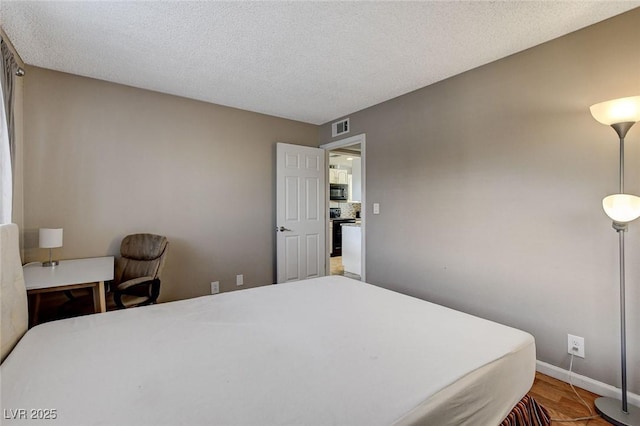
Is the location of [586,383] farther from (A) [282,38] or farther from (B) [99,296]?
(B) [99,296]

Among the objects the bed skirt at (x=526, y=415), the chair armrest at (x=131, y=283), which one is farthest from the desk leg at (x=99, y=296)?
the bed skirt at (x=526, y=415)

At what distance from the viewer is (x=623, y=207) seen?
1662mm

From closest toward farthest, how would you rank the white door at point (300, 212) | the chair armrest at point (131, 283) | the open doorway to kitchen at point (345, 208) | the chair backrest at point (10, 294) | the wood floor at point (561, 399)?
the chair backrest at point (10, 294) → the wood floor at point (561, 399) → the chair armrest at point (131, 283) → the white door at point (300, 212) → the open doorway to kitchen at point (345, 208)

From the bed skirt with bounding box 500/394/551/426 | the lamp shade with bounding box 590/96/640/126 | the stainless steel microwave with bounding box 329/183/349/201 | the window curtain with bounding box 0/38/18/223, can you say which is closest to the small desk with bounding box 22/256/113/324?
the window curtain with bounding box 0/38/18/223

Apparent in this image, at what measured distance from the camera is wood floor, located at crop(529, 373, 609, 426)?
5.81 feet

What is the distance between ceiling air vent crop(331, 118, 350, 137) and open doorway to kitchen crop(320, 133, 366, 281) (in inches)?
5.0

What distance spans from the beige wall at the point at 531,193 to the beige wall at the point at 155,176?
192 centimetres

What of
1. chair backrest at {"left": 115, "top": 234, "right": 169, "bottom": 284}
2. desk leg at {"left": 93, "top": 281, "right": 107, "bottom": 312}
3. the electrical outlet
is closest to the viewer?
the electrical outlet

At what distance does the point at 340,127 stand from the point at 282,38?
81.4 inches

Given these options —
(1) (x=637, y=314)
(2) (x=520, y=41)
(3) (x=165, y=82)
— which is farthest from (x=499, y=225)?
(3) (x=165, y=82)

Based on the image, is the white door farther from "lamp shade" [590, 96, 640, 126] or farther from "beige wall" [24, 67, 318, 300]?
"lamp shade" [590, 96, 640, 126]

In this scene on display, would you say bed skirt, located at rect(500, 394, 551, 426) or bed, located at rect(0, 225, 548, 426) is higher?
bed, located at rect(0, 225, 548, 426)

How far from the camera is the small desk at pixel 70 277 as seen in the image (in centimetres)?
201

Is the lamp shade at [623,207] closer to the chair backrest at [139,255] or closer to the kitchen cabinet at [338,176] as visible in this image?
the chair backrest at [139,255]
